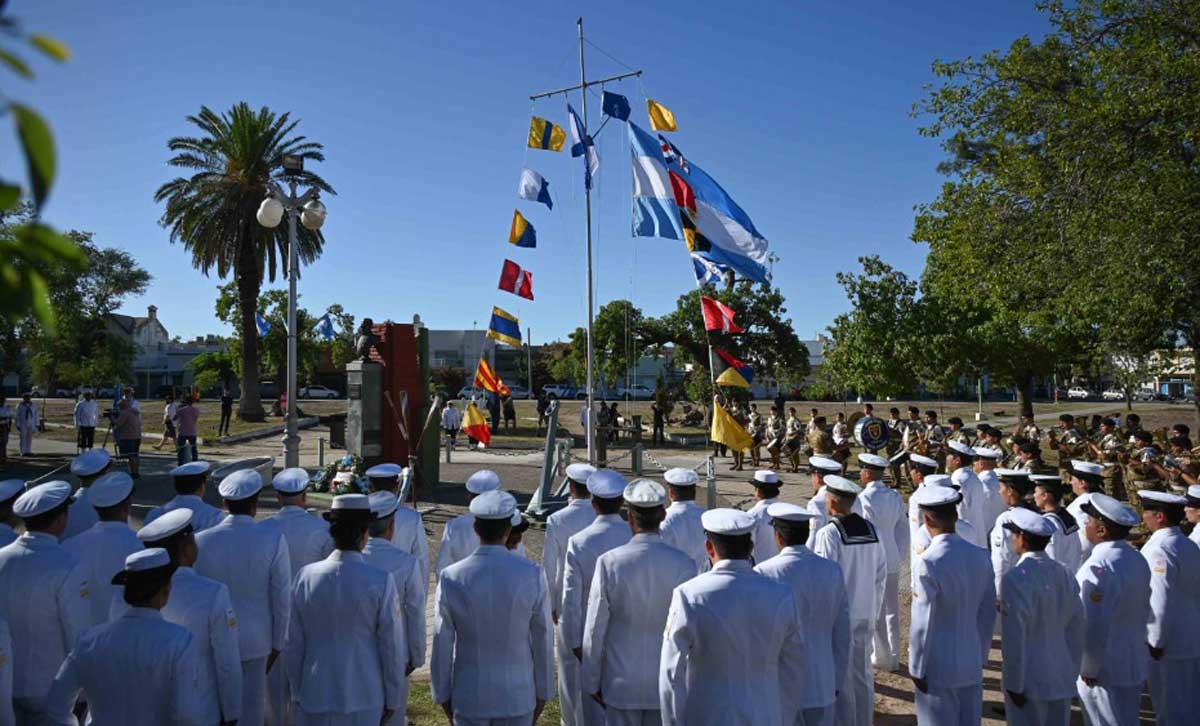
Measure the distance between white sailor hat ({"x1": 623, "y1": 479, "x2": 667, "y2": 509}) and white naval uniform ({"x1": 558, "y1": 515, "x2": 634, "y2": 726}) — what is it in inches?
20.7

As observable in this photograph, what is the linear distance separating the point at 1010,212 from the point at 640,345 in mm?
19794

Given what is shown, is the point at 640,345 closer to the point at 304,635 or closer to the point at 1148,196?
the point at 1148,196

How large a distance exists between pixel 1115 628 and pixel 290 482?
19.3 feet

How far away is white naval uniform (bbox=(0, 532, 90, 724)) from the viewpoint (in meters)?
4.35

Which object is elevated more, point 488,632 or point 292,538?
point 292,538

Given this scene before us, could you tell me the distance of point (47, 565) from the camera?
439 centimetres

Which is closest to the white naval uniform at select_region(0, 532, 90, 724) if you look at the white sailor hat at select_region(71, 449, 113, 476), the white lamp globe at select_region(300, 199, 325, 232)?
the white sailor hat at select_region(71, 449, 113, 476)

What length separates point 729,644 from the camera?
3.74 metres

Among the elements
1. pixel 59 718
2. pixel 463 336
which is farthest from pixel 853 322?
pixel 463 336

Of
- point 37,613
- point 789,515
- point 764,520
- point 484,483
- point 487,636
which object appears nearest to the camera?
point 487,636

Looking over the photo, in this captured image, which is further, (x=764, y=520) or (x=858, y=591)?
(x=764, y=520)

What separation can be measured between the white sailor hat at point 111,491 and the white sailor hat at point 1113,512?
6645 mm

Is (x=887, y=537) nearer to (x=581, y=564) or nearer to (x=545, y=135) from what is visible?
(x=581, y=564)

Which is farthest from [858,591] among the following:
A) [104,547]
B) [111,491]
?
[111,491]
